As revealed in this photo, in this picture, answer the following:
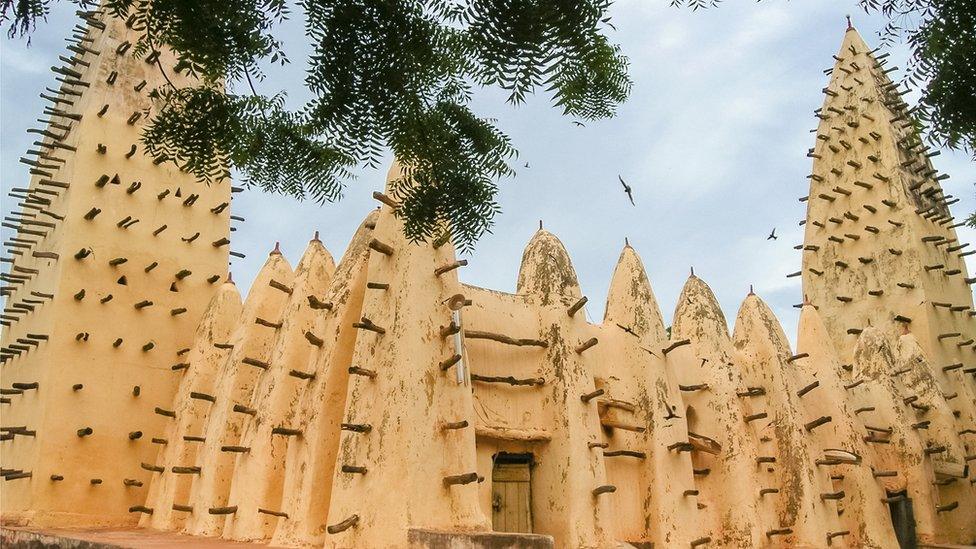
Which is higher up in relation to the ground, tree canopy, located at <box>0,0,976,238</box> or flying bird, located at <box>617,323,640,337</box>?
flying bird, located at <box>617,323,640,337</box>

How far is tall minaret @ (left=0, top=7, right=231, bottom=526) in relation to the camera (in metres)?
16.2

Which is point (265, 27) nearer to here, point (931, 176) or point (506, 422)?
point (506, 422)

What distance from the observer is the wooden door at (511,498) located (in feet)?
45.0

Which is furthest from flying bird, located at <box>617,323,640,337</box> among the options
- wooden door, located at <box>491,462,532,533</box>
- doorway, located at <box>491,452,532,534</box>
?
wooden door, located at <box>491,462,532,533</box>

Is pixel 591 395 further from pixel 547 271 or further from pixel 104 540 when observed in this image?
pixel 104 540

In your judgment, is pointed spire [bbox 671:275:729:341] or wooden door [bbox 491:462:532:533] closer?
wooden door [bbox 491:462:532:533]

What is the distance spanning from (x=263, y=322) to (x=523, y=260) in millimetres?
4836

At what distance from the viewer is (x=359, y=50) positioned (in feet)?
15.1

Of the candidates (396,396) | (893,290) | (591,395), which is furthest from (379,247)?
(893,290)

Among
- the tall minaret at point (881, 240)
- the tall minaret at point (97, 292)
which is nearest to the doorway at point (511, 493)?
the tall minaret at point (97, 292)

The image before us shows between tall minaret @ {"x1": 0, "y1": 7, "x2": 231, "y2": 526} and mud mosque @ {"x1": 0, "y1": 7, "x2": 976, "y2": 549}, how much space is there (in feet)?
0.16

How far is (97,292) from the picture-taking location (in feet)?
56.6

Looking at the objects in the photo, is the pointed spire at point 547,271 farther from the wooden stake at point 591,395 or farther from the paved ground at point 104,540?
the paved ground at point 104,540

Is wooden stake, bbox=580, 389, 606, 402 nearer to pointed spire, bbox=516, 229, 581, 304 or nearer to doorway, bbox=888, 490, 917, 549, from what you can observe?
pointed spire, bbox=516, 229, 581, 304
